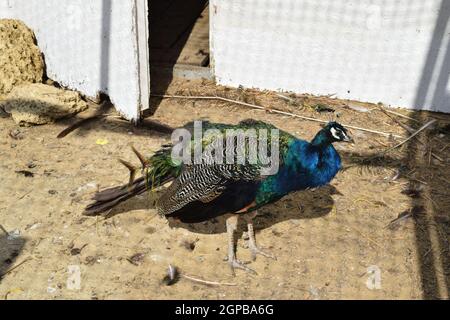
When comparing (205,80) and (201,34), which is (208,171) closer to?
(205,80)

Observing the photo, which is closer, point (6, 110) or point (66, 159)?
point (66, 159)

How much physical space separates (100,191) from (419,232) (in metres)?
2.61

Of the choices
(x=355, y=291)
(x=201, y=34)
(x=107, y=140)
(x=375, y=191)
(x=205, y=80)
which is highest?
(x=201, y=34)

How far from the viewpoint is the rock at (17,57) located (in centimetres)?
665

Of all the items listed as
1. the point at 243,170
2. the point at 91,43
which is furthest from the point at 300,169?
the point at 91,43

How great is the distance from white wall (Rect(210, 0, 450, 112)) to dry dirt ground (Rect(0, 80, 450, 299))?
0.60 m

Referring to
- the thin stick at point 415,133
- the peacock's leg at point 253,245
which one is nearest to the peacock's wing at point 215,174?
the peacock's leg at point 253,245

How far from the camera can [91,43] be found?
21.2ft

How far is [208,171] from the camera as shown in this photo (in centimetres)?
439

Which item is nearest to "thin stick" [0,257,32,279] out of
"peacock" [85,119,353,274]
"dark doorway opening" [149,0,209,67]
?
"peacock" [85,119,353,274]

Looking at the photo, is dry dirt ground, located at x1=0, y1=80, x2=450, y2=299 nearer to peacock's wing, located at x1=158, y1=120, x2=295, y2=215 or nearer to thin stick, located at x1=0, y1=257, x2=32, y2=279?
thin stick, located at x1=0, y1=257, x2=32, y2=279

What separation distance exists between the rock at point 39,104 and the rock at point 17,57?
6.8 inches

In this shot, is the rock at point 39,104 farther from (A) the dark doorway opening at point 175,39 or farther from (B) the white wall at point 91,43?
(A) the dark doorway opening at point 175,39

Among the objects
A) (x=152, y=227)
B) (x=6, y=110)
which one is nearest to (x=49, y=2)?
(x=6, y=110)
